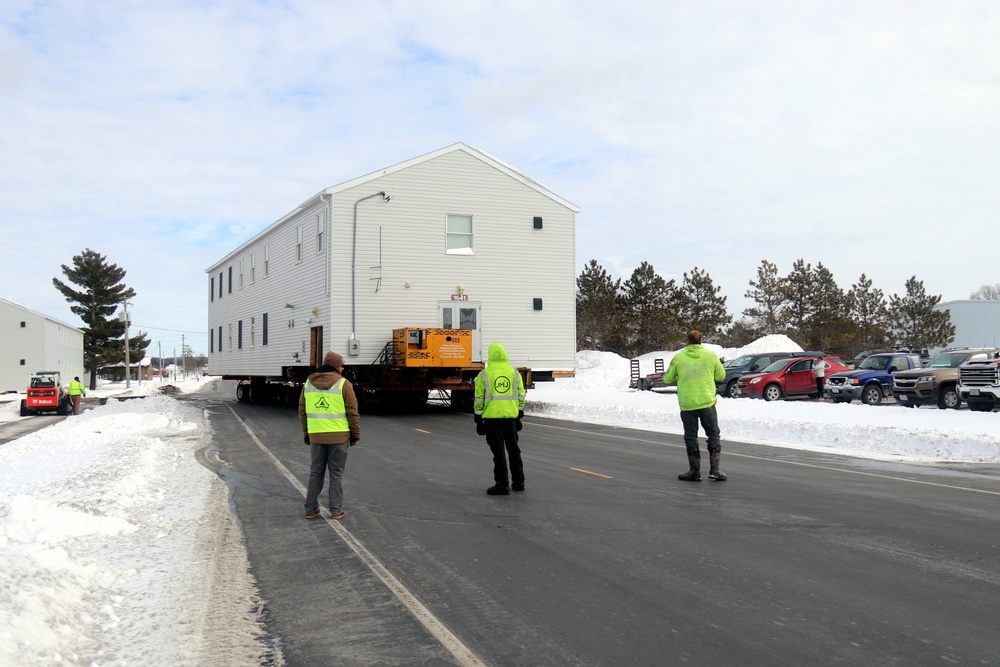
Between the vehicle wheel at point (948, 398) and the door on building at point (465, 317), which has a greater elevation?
the door on building at point (465, 317)

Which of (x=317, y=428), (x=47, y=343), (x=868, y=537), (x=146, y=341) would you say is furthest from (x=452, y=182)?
(x=146, y=341)

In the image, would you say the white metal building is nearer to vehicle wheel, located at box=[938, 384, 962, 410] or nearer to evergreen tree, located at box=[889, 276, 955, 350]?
evergreen tree, located at box=[889, 276, 955, 350]

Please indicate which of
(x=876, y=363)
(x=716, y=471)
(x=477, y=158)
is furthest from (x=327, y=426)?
(x=876, y=363)

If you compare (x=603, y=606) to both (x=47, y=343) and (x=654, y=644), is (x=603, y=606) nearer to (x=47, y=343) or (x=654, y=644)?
(x=654, y=644)

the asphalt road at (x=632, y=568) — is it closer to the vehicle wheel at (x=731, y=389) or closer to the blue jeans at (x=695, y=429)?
the blue jeans at (x=695, y=429)

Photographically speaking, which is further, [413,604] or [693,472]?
[693,472]

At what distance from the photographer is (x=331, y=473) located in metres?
8.73

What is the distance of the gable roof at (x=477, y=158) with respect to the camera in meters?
24.3

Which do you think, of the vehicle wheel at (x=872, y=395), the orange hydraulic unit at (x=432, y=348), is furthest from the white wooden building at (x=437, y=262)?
the vehicle wheel at (x=872, y=395)

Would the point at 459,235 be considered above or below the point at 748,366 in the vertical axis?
above

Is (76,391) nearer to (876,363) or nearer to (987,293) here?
(876,363)

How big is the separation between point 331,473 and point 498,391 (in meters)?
2.24

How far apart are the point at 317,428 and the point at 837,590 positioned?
5149mm

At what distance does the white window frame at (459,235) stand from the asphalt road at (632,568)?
45.7 feet
